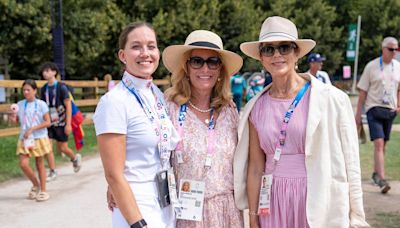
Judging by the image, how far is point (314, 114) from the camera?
9.32 feet

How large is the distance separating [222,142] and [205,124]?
6.0 inches

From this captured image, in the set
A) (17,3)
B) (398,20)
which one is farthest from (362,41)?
(17,3)

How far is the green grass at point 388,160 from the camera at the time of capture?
7.99m

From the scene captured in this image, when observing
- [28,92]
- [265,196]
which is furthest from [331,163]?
[28,92]

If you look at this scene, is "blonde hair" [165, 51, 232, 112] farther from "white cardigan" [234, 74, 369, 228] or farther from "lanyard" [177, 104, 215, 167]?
"white cardigan" [234, 74, 369, 228]

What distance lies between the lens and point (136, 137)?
2602 mm

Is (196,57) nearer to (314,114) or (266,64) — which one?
(266,64)

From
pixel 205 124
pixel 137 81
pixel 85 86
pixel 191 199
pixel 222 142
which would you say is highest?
pixel 137 81

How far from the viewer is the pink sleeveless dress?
115 inches

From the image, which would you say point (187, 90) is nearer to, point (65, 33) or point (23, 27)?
point (23, 27)

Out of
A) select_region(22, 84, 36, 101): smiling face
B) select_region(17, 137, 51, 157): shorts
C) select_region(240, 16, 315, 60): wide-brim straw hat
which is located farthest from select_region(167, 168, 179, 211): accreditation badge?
select_region(22, 84, 36, 101): smiling face

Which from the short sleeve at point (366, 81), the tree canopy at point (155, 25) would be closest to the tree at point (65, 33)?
the tree canopy at point (155, 25)

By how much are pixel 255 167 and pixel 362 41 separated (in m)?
38.5

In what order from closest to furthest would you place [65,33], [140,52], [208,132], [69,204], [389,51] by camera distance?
[140,52] → [208,132] → [69,204] → [389,51] → [65,33]
